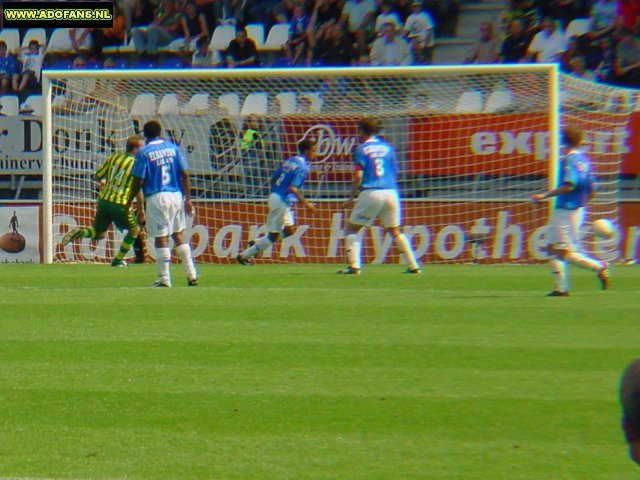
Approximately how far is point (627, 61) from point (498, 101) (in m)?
2.77

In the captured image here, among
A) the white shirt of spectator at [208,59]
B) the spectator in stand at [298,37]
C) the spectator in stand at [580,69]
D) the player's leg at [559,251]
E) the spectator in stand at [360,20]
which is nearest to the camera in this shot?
the player's leg at [559,251]

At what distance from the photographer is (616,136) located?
1791 centimetres

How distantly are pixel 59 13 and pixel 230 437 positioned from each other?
20420 mm

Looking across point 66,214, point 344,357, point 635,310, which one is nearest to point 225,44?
point 66,214

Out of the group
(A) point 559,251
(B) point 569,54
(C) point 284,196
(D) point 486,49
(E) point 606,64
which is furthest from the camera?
(D) point 486,49

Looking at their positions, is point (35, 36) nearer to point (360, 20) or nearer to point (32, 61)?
point (32, 61)

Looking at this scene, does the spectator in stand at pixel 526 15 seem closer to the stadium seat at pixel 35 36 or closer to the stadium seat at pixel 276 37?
the stadium seat at pixel 276 37

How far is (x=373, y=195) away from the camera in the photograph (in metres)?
15.3

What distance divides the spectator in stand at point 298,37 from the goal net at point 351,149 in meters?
2.99

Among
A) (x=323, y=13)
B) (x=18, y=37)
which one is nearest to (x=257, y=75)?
(x=323, y=13)

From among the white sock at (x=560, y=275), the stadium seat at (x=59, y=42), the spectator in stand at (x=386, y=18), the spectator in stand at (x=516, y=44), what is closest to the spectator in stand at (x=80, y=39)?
the stadium seat at (x=59, y=42)

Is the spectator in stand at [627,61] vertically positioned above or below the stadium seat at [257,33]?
below

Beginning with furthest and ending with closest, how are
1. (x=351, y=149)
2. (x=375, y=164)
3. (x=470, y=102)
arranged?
(x=351, y=149), (x=470, y=102), (x=375, y=164)

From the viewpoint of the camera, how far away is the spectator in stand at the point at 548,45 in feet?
66.9
